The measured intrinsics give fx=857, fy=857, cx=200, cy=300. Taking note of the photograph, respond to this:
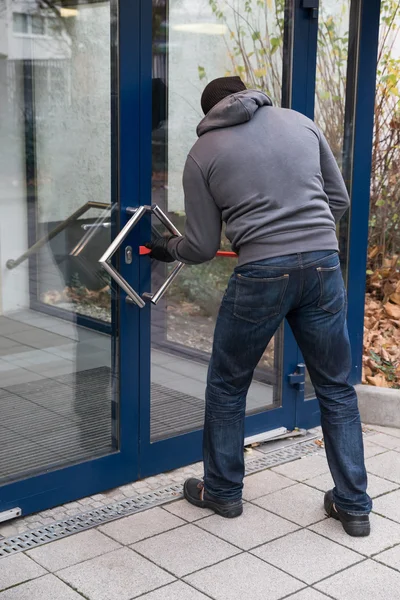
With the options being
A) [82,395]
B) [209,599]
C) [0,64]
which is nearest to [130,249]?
[82,395]

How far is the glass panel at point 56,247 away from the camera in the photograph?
367 centimetres

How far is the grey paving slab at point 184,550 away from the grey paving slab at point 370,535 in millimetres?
454

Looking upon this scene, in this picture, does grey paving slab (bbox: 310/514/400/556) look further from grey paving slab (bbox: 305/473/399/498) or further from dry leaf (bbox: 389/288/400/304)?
dry leaf (bbox: 389/288/400/304)

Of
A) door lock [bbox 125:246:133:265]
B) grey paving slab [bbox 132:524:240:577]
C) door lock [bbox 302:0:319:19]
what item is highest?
door lock [bbox 302:0:319:19]

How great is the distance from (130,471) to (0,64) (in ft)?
6.50

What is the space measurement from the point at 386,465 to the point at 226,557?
4.38 ft

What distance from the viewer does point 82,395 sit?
406 centimetres

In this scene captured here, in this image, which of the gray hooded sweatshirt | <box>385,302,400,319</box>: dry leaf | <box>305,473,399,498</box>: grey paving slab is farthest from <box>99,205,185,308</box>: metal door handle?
<box>385,302,400,319</box>: dry leaf

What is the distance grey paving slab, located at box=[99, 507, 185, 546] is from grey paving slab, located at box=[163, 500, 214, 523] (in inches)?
1.3

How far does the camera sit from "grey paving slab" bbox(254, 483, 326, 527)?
388 centimetres

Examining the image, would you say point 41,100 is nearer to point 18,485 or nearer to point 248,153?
point 248,153

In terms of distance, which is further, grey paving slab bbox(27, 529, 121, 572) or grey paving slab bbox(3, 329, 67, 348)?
grey paving slab bbox(3, 329, 67, 348)

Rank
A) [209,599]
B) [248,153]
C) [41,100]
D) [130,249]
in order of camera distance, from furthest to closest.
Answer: [130,249] < [41,100] < [248,153] < [209,599]

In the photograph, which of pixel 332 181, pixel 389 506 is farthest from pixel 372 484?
pixel 332 181
